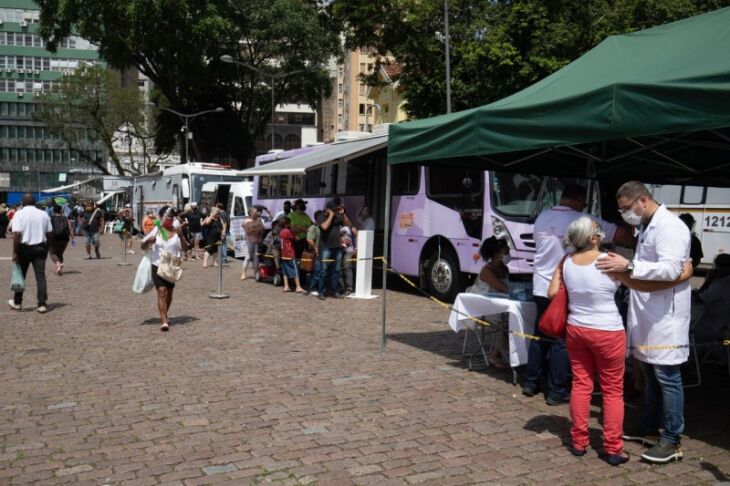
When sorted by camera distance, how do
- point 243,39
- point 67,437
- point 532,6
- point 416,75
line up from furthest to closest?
point 243,39, point 416,75, point 532,6, point 67,437

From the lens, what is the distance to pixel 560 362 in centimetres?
643

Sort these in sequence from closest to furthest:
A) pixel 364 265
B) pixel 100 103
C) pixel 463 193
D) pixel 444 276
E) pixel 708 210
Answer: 1. pixel 463 193
2. pixel 444 276
3. pixel 364 265
4. pixel 708 210
5. pixel 100 103

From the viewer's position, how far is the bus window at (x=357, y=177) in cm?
1647

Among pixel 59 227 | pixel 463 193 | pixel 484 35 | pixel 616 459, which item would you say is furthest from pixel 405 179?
pixel 484 35

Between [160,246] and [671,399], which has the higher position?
[160,246]

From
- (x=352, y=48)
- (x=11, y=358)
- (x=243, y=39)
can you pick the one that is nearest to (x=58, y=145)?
(x=243, y=39)

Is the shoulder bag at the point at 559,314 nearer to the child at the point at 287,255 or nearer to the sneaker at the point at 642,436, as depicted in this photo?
the sneaker at the point at 642,436

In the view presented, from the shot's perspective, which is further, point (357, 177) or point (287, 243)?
point (357, 177)

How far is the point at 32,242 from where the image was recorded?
1169cm

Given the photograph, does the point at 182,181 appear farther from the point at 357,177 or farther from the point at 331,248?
the point at 331,248

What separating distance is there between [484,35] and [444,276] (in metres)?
14.0

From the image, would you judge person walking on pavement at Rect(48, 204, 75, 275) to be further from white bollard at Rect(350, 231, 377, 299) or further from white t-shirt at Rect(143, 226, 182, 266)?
white t-shirt at Rect(143, 226, 182, 266)

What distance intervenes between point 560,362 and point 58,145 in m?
96.0

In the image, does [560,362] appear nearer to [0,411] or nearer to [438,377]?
[438,377]
